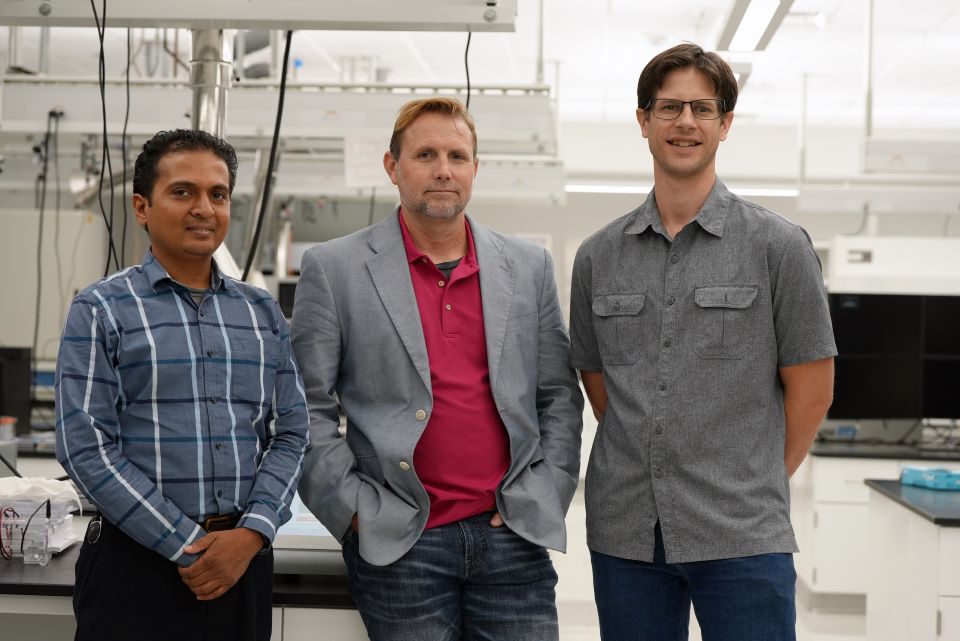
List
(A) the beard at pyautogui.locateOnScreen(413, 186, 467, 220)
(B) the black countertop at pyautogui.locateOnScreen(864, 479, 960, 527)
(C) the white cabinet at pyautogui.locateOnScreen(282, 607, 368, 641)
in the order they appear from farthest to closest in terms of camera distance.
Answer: (B) the black countertop at pyautogui.locateOnScreen(864, 479, 960, 527) → (C) the white cabinet at pyautogui.locateOnScreen(282, 607, 368, 641) → (A) the beard at pyautogui.locateOnScreen(413, 186, 467, 220)

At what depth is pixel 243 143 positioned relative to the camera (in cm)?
437

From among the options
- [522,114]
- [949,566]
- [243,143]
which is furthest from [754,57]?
[949,566]

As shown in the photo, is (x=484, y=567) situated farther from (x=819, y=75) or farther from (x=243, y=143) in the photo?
(x=819, y=75)

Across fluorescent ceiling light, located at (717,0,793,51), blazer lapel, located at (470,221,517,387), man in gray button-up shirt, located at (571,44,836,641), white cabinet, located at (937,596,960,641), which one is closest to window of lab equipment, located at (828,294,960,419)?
white cabinet, located at (937,596,960,641)

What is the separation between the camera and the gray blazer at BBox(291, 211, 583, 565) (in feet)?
5.16

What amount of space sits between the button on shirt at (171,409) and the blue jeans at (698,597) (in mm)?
579

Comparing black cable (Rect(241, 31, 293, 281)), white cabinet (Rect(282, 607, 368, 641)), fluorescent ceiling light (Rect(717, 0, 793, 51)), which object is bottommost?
white cabinet (Rect(282, 607, 368, 641))

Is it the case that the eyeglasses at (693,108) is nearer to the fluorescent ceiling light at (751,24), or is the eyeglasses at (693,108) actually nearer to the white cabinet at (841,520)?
the fluorescent ceiling light at (751,24)

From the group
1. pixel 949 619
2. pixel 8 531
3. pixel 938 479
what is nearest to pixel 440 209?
pixel 8 531

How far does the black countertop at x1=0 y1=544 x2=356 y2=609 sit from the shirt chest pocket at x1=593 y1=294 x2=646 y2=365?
2.09 ft

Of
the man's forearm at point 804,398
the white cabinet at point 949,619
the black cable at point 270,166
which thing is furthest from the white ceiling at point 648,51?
the man's forearm at point 804,398

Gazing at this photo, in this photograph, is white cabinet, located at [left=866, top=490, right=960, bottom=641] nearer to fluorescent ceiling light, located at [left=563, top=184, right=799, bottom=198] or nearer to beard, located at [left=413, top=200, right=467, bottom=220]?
beard, located at [left=413, top=200, right=467, bottom=220]

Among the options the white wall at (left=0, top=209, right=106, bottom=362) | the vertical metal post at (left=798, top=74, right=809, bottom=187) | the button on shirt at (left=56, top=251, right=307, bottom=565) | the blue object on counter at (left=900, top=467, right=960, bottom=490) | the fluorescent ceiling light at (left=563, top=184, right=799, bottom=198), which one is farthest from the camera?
the fluorescent ceiling light at (left=563, top=184, right=799, bottom=198)

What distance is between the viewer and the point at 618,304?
5.55 feet
